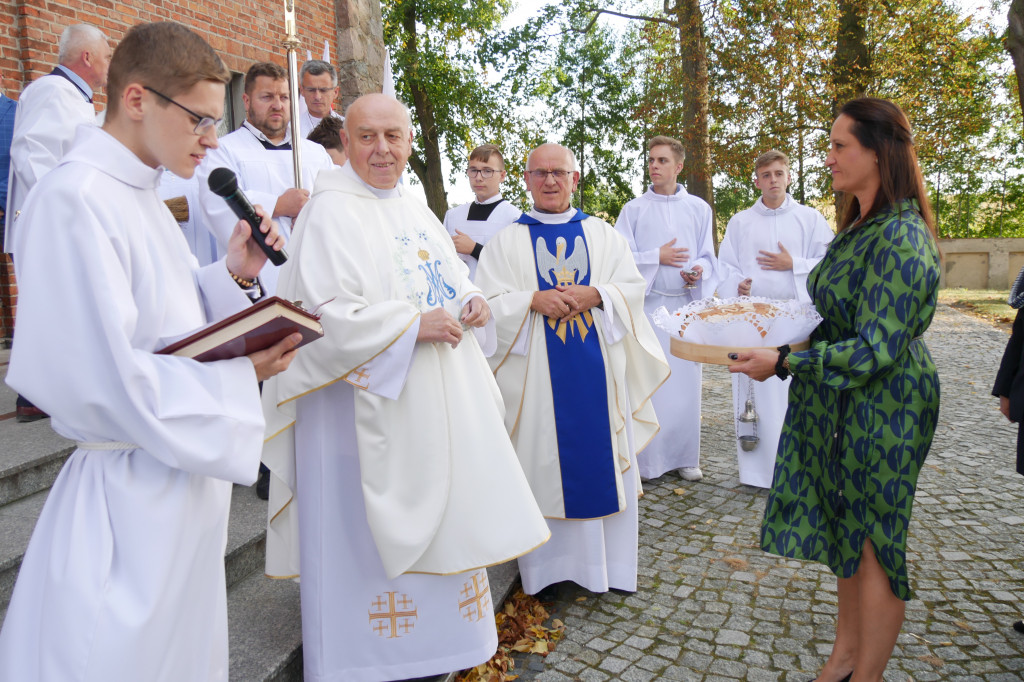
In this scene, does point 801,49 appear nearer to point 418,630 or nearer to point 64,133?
point 64,133

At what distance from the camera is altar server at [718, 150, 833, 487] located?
5.41 metres

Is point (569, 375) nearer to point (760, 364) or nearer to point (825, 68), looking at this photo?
point (760, 364)

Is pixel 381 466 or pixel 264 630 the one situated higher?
pixel 381 466

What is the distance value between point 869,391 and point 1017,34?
973 centimetres

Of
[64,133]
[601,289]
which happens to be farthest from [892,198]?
[64,133]

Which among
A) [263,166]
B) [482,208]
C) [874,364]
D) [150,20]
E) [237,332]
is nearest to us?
[237,332]

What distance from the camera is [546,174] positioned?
12.7 feet

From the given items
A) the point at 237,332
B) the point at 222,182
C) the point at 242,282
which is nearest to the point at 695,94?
the point at 242,282

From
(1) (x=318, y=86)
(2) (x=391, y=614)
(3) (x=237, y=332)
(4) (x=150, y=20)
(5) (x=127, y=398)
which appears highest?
(4) (x=150, y=20)

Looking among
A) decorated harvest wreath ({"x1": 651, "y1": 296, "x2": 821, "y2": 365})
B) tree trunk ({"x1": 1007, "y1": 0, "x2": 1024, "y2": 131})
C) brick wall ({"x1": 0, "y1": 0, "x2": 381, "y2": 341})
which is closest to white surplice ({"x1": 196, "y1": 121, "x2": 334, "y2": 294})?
brick wall ({"x1": 0, "y1": 0, "x2": 381, "y2": 341})

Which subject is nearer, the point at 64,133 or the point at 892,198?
the point at 892,198

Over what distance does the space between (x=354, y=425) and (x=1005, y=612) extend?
9.94ft

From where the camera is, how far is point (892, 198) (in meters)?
2.56

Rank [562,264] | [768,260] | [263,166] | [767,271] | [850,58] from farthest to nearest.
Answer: [850,58] < [767,271] < [768,260] < [263,166] < [562,264]
